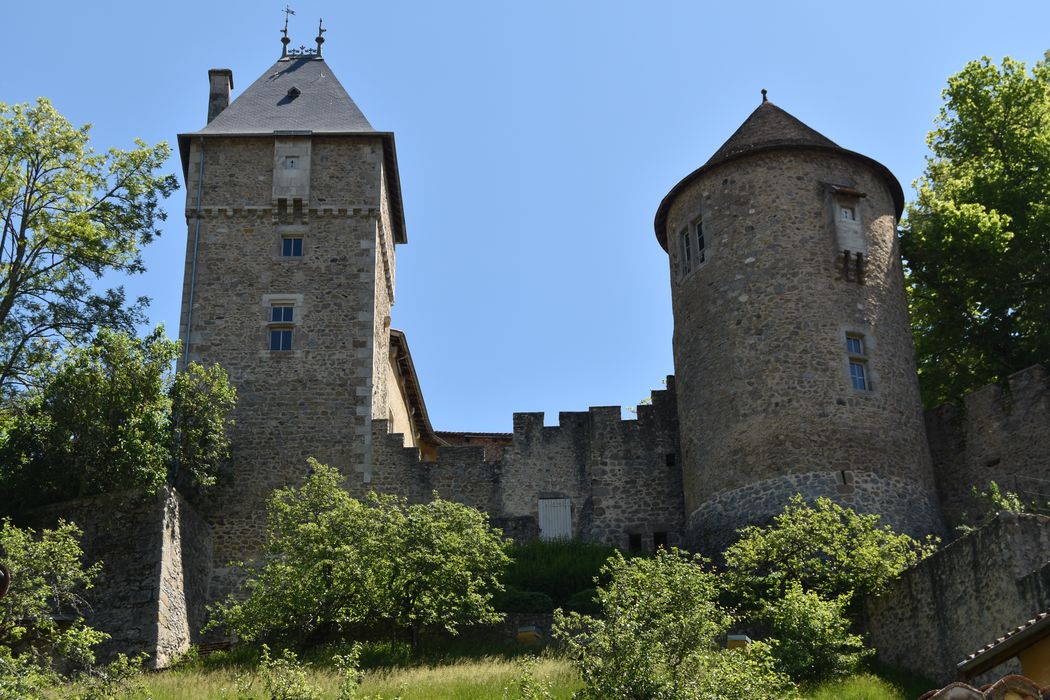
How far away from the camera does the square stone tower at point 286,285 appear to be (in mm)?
28859

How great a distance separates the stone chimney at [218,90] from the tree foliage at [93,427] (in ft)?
31.5

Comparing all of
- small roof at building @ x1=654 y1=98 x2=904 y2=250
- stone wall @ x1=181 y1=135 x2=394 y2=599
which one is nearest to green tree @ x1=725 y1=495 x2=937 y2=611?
small roof at building @ x1=654 y1=98 x2=904 y2=250

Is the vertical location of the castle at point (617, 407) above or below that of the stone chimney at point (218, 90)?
below

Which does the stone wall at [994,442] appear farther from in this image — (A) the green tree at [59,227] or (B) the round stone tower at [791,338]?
(A) the green tree at [59,227]

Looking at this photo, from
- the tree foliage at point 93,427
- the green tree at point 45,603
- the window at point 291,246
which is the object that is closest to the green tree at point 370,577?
the green tree at point 45,603

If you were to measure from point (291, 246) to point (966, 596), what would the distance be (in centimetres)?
1779

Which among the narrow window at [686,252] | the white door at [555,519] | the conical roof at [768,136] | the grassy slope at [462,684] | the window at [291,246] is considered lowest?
the grassy slope at [462,684]

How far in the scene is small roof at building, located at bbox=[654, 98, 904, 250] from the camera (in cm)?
2783

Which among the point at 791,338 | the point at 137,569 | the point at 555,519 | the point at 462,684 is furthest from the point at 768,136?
the point at 137,569

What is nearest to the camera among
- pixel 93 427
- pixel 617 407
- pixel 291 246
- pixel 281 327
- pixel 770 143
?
pixel 93 427

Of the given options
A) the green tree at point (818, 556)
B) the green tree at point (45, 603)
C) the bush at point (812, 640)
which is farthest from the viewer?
the green tree at point (818, 556)

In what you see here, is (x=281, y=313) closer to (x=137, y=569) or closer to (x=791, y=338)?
(x=137, y=569)

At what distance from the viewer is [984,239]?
2856cm

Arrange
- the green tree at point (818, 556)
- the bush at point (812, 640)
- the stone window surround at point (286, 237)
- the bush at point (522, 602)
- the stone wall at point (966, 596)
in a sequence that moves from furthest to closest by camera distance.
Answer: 1. the stone window surround at point (286, 237)
2. the bush at point (522, 602)
3. the green tree at point (818, 556)
4. the bush at point (812, 640)
5. the stone wall at point (966, 596)
